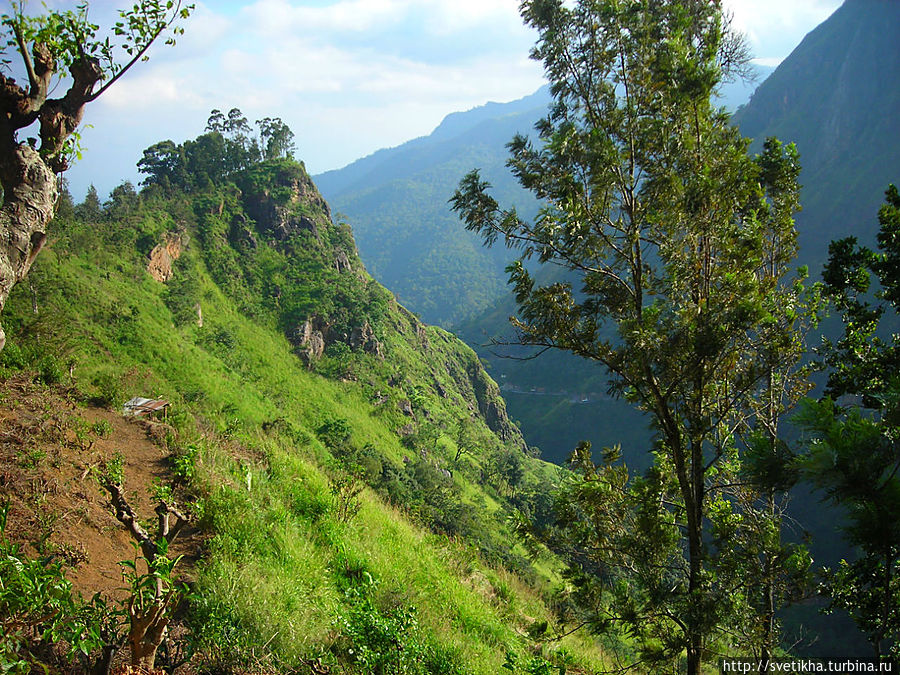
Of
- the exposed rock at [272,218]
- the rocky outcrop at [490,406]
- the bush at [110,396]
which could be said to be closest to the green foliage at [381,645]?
the bush at [110,396]

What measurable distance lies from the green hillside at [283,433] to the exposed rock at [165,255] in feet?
0.50

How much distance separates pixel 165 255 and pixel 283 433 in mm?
26406

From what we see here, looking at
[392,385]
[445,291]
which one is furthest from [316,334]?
[445,291]

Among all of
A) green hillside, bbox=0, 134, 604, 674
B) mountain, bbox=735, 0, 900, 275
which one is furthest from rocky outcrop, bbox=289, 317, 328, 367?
mountain, bbox=735, 0, 900, 275

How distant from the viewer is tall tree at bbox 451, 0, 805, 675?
392 centimetres

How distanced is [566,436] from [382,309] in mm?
54111

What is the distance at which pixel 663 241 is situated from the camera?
4277mm

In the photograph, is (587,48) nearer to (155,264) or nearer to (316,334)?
(155,264)

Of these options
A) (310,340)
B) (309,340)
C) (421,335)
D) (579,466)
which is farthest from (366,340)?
(579,466)

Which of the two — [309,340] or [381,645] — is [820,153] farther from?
[381,645]

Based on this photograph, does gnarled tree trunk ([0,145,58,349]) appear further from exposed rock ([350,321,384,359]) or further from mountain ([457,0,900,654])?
mountain ([457,0,900,654])

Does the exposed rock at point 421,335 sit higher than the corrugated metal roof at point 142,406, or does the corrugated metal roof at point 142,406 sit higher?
the exposed rock at point 421,335

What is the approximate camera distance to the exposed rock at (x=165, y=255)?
33.7 m

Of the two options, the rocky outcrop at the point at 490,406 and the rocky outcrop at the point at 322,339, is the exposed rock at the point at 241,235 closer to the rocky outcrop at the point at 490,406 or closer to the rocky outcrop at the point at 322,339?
the rocky outcrop at the point at 322,339
